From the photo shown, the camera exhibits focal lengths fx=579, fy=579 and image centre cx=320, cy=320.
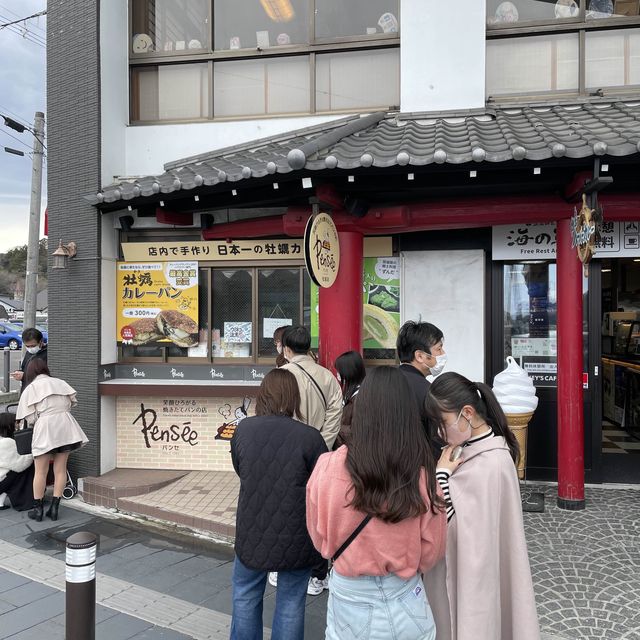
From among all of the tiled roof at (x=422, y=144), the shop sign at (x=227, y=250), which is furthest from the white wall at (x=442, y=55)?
the shop sign at (x=227, y=250)

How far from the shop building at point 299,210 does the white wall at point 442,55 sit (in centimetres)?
2

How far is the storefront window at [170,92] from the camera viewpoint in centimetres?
791

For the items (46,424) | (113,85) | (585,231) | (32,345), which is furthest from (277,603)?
(113,85)

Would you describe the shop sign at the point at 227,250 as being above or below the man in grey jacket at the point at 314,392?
above

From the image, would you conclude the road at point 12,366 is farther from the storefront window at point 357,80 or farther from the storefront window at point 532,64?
the storefront window at point 532,64

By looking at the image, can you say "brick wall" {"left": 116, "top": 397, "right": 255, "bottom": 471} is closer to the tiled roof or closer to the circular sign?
the circular sign

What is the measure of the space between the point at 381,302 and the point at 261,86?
332cm

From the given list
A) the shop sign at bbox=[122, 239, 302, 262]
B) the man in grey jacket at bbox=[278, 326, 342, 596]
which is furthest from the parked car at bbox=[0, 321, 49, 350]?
the man in grey jacket at bbox=[278, 326, 342, 596]

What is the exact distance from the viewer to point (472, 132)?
5.86 metres

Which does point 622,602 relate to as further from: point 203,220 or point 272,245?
point 203,220

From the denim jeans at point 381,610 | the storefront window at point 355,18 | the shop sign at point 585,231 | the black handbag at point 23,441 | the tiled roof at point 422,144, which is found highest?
the storefront window at point 355,18

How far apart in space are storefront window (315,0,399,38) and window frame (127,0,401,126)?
8 cm

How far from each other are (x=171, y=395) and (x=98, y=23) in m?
4.81

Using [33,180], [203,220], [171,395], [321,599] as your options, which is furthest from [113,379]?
[33,180]
